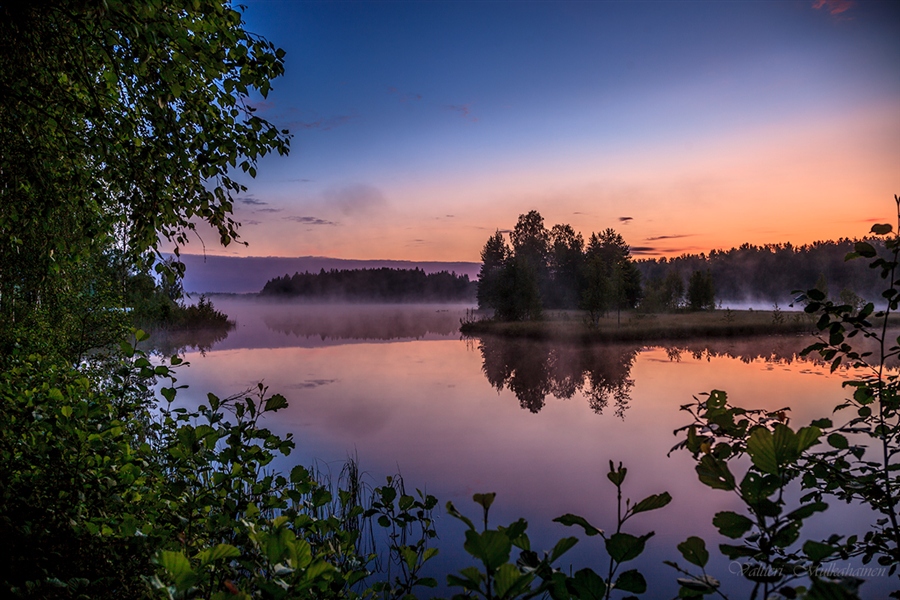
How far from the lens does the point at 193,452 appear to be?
2.18m

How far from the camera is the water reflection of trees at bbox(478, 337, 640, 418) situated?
18.6 m

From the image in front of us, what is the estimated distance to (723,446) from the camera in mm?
1585

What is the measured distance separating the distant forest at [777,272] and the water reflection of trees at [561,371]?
39308 millimetres

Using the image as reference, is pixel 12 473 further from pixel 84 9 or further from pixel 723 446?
pixel 723 446

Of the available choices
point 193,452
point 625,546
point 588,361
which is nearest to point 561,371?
point 588,361

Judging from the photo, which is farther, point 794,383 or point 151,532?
point 794,383

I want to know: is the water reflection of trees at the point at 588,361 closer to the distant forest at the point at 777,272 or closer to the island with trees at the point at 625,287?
the island with trees at the point at 625,287

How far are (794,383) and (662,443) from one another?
34.4ft

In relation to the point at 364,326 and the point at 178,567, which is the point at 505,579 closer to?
the point at 178,567

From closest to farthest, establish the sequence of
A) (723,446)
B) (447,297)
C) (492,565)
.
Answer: (492,565) < (723,446) < (447,297)

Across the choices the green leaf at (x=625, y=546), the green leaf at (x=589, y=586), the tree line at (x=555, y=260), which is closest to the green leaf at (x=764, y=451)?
the green leaf at (x=625, y=546)

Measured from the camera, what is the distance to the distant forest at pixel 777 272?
80.3 m

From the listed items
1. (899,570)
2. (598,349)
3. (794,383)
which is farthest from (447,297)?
(899,570)

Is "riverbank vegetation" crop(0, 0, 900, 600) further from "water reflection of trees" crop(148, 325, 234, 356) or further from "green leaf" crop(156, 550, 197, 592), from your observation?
"water reflection of trees" crop(148, 325, 234, 356)
